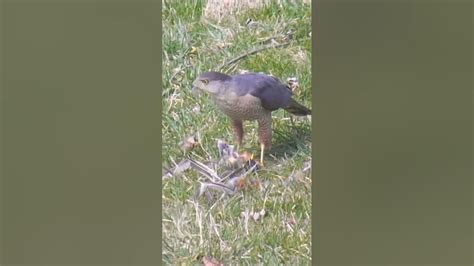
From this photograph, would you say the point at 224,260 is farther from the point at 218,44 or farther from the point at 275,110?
the point at 218,44

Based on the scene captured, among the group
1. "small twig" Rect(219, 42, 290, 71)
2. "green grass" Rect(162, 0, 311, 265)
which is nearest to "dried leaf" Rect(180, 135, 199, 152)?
"green grass" Rect(162, 0, 311, 265)

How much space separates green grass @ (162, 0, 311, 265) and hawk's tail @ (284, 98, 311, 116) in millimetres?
23

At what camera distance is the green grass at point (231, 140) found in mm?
3830

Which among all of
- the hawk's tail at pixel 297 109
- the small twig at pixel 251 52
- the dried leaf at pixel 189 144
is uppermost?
the small twig at pixel 251 52

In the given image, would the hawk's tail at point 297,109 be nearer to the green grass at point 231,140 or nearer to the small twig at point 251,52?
the green grass at point 231,140

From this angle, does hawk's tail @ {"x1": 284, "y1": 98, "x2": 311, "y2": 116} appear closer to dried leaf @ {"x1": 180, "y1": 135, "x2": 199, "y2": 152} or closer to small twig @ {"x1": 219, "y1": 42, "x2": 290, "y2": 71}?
small twig @ {"x1": 219, "y1": 42, "x2": 290, "y2": 71}

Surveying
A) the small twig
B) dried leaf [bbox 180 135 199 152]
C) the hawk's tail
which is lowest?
dried leaf [bbox 180 135 199 152]

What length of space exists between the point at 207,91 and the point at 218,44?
0.67 ft

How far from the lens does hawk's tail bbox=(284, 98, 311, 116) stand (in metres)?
3.85

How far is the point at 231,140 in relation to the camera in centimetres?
387

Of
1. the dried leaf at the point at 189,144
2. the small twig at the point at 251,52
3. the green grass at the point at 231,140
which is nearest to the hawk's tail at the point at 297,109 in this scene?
the green grass at the point at 231,140

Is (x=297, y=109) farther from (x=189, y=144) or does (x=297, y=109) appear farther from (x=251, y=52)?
(x=189, y=144)

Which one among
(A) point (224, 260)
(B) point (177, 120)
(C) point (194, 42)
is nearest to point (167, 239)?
(A) point (224, 260)

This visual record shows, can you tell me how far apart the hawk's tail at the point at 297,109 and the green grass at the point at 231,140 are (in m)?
0.02
